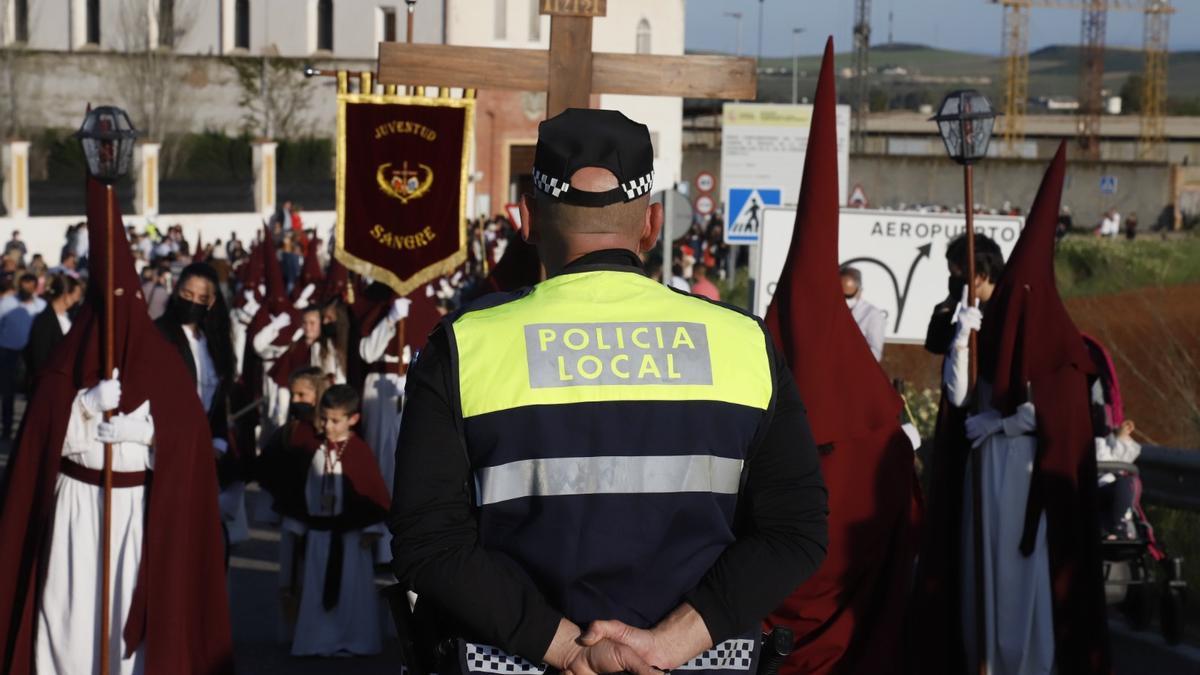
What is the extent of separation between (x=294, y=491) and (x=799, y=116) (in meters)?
11.4

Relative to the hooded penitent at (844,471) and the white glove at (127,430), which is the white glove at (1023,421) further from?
the white glove at (127,430)

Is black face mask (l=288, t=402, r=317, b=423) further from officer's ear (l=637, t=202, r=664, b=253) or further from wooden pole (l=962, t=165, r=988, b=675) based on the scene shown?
officer's ear (l=637, t=202, r=664, b=253)

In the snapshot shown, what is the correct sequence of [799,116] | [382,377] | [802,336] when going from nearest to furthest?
[802,336] < [382,377] < [799,116]

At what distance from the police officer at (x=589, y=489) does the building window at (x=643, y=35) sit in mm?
56730

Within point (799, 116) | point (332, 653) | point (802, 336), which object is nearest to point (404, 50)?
point (802, 336)

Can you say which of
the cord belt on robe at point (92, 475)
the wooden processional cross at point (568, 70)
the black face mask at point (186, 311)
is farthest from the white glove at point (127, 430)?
the black face mask at point (186, 311)

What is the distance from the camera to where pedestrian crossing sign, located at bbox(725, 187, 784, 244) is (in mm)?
17594

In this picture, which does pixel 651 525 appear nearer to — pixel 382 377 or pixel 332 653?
pixel 332 653

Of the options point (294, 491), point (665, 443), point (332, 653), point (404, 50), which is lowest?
point (332, 653)

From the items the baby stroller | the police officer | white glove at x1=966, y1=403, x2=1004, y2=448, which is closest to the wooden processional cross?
white glove at x1=966, y1=403, x2=1004, y2=448

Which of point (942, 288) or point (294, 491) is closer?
point (294, 491)

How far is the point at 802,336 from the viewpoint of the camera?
24.1 ft

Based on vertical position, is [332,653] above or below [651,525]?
below

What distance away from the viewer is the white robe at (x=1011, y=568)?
7.64m
